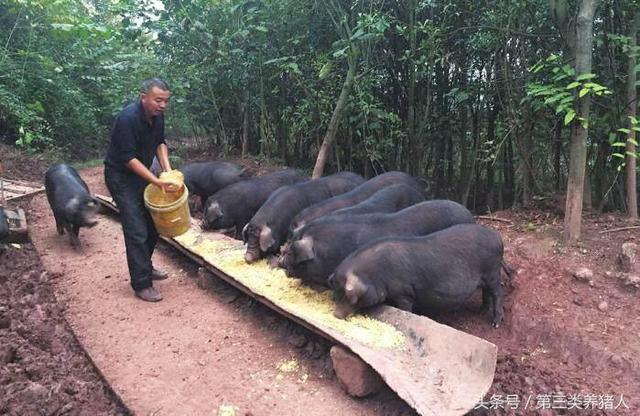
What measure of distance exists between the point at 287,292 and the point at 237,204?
2505 millimetres

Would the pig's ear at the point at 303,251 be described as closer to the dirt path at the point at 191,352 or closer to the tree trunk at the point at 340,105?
the dirt path at the point at 191,352

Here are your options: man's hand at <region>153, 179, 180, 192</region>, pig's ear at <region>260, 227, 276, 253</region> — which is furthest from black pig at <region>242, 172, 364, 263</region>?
man's hand at <region>153, 179, 180, 192</region>

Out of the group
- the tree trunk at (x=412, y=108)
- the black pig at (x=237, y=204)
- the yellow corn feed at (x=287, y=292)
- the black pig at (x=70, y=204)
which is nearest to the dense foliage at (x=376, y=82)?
the tree trunk at (x=412, y=108)

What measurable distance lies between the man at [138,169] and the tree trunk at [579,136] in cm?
378

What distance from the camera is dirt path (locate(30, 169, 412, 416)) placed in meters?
3.74

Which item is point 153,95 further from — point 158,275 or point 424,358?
point 424,358

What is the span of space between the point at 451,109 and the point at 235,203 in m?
3.60

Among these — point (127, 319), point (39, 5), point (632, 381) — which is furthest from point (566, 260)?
point (39, 5)

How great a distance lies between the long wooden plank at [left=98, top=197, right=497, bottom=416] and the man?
1.43 meters

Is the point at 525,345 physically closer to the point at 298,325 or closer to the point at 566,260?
the point at 566,260

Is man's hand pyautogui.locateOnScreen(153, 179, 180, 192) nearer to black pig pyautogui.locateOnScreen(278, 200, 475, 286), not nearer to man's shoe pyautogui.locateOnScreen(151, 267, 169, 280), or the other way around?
black pig pyautogui.locateOnScreen(278, 200, 475, 286)

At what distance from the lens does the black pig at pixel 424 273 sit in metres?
4.47

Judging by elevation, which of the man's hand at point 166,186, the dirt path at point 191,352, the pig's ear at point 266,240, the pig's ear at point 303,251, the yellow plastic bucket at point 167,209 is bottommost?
the dirt path at point 191,352

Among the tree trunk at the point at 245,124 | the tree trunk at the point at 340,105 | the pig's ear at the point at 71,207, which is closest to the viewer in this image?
the pig's ear at the point at 71,207
